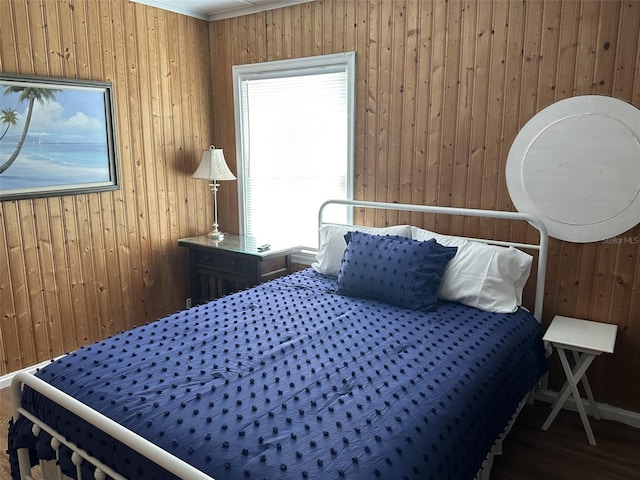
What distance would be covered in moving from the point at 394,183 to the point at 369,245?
633mm

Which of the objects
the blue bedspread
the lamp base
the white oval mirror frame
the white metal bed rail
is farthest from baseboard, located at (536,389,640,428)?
the lamp base

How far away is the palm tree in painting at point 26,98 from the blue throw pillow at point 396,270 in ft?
6.52

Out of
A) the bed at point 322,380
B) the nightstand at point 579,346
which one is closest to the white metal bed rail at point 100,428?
the bed at point 322,380

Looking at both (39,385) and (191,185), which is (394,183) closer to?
(191,185)

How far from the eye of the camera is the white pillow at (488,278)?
8.49ft

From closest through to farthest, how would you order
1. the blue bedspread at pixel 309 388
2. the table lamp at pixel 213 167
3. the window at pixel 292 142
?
the blue bedspread at pixel 309 388, the window at pixel 292 142, the table lamp at pixel 213 167

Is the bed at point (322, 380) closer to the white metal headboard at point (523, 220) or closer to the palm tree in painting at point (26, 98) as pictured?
the white metal headboard at point (523, 220)

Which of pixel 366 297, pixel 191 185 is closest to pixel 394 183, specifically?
pixel 366 297

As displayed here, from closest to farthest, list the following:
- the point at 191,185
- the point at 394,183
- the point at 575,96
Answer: the point at 575,96, the point at 394,183, the point at 191,185

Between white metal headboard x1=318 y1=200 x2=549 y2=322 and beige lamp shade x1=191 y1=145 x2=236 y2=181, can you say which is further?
beige lamp shade x1=191 y1=145 x2=236 y2=181

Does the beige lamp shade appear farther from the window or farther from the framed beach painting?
the framed beach painting

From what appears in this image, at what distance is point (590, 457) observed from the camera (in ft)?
7.84

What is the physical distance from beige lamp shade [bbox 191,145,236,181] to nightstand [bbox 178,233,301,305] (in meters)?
0.49

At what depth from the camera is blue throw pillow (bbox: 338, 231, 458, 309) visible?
259 centimetres
